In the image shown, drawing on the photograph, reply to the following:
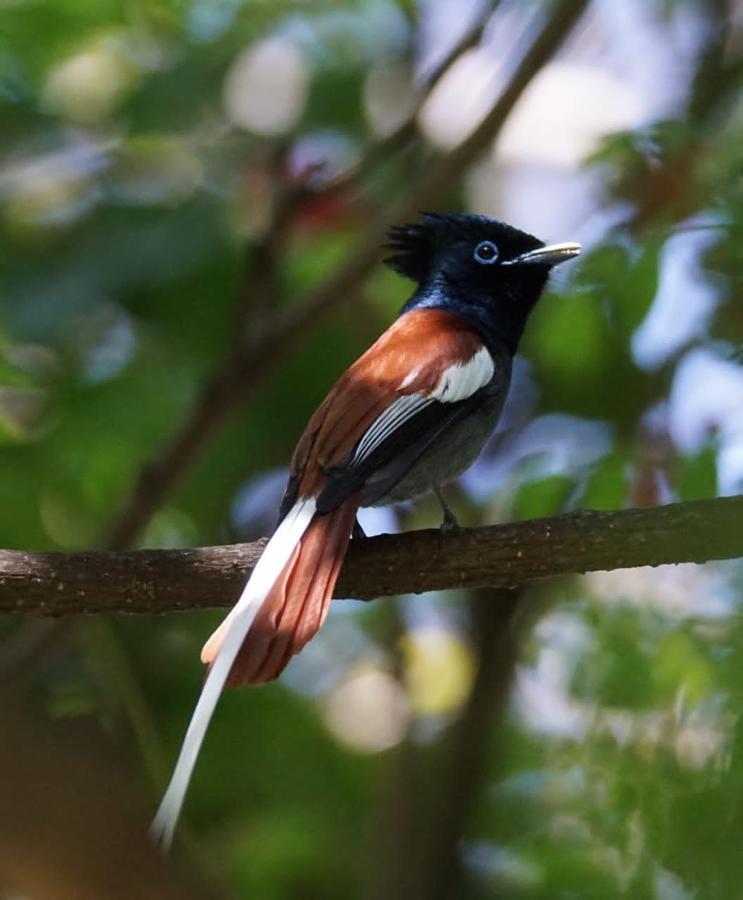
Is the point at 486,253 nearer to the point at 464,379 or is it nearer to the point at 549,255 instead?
the point at 549,255

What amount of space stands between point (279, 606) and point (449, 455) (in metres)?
0.90

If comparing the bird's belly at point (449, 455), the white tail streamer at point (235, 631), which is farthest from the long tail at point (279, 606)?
the bird's belly at point (449, 455)

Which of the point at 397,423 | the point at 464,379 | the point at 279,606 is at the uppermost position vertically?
the point at 279,606

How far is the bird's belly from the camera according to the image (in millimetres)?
3299

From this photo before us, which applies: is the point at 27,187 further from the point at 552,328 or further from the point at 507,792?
the point at 507,792

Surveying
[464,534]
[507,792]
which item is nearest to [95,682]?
[507,792]

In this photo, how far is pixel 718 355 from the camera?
116 inches

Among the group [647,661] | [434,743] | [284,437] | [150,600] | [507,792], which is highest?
[150,600]

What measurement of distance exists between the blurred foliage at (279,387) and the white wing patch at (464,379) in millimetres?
246

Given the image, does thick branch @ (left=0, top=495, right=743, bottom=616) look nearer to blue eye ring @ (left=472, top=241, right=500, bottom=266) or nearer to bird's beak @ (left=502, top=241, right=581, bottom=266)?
bird's beak @ (left=502, top=241, right=581, bottom=266)

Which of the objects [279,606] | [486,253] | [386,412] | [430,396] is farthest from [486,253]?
[279,606]

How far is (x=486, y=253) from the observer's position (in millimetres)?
4086

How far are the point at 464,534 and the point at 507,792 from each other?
1.32m

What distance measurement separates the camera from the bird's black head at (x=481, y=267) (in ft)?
13.0
